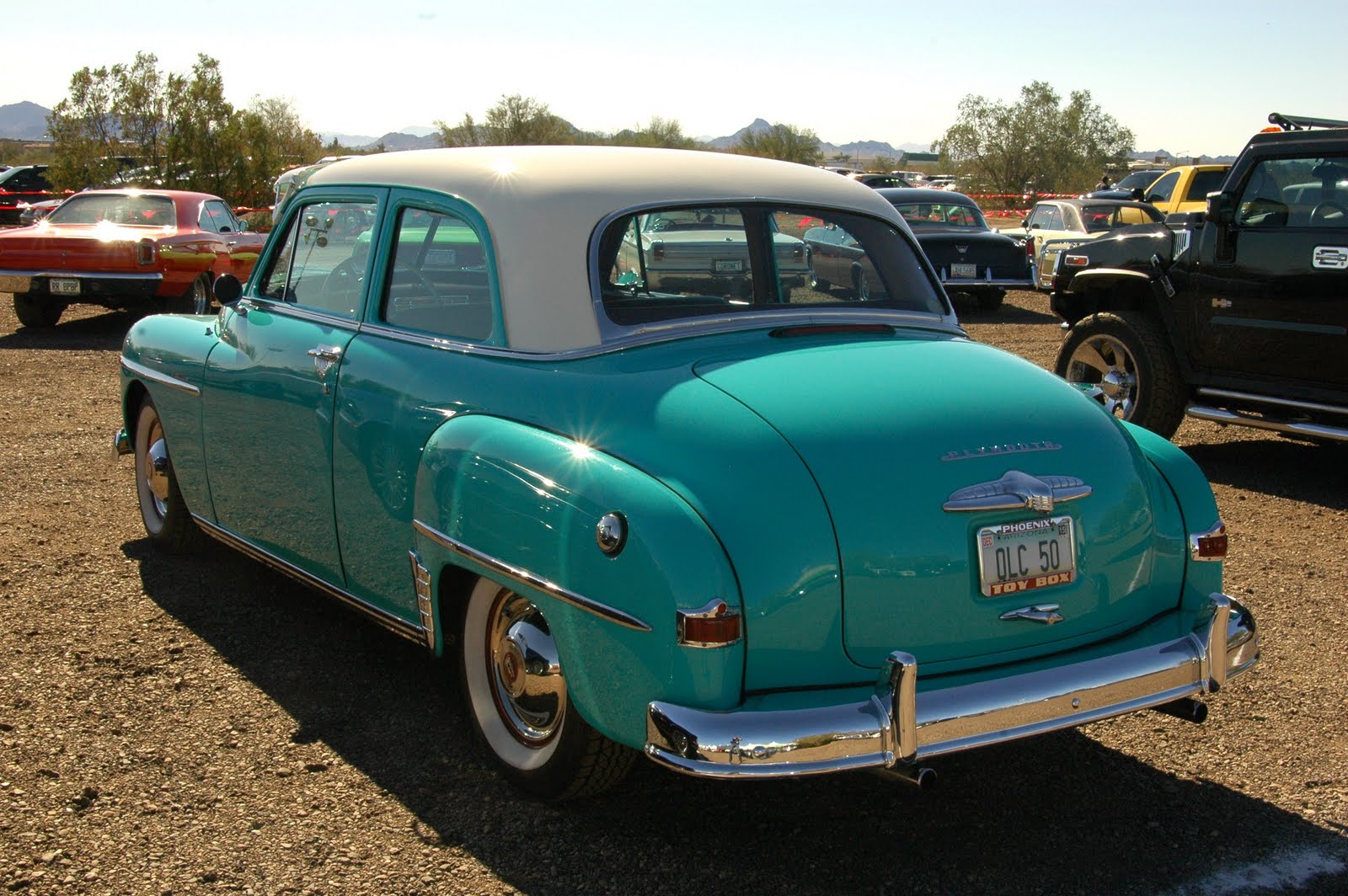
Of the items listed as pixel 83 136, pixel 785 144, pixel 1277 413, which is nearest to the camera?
pixel 1277 413

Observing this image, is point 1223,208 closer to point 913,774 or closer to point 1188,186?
point 913,774

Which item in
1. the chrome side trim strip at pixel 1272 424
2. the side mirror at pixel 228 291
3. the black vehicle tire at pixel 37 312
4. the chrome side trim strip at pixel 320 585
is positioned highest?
the side mirror at pixel 228 291

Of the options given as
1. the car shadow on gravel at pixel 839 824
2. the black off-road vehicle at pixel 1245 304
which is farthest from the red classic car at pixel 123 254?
the car shadow on gravel at pixel 839 824

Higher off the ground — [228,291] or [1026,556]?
[228,291]

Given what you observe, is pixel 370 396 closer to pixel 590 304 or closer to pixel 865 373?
pixel 590 304

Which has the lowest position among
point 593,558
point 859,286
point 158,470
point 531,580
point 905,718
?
point 158,470

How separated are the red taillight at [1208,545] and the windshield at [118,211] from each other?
40.6 feet

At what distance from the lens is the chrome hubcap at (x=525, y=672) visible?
325cm

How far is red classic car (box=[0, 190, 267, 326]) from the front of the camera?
1266 cm

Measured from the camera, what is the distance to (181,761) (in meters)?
3.65

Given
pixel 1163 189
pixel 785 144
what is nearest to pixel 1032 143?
pixel 785 144

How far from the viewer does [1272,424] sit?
726 cm

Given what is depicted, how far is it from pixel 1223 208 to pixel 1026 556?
5.21 meters

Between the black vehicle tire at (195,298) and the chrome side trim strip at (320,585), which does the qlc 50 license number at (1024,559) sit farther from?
the black vehicle tire at (195,298)
